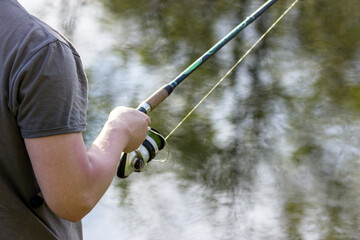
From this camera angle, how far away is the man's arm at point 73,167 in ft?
2.31

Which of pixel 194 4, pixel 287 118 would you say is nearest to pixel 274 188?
pixel 287 118

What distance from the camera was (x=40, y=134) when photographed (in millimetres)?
697

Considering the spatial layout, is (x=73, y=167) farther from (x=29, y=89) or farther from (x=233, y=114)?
(x=233, y=114)

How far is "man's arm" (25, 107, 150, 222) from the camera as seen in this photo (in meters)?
0.70

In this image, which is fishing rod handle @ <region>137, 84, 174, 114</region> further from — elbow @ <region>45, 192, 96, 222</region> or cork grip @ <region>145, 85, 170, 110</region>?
elbow @ <region>45, 192, 96, 222</region>

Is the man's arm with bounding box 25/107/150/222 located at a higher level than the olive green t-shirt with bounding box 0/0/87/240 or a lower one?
lower

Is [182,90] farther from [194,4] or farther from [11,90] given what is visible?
[11,90]

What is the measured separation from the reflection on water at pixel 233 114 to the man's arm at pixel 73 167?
193 cm

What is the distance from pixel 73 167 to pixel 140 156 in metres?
0.59

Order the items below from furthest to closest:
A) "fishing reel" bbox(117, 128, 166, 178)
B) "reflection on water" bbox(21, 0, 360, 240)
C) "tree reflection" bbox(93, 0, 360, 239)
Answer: "tree reflection" bbox(93, 0, 360, 239) → "reflection on water" bbox(21, 0, 360, 240) → "fishing reel" bbox(117, 128, 166, 178)

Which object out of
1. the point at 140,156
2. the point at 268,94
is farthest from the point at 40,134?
the point at 268,94

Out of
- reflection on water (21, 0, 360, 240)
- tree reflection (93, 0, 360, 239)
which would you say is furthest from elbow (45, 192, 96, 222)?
tree reflection (93, 0, 360, 239)

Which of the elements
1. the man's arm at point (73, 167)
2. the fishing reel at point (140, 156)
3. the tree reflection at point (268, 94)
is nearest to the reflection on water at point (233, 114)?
the tree reflection at point (268, 94)

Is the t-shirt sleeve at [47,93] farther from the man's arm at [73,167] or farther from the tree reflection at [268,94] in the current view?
the tree reflection at [268,94]
